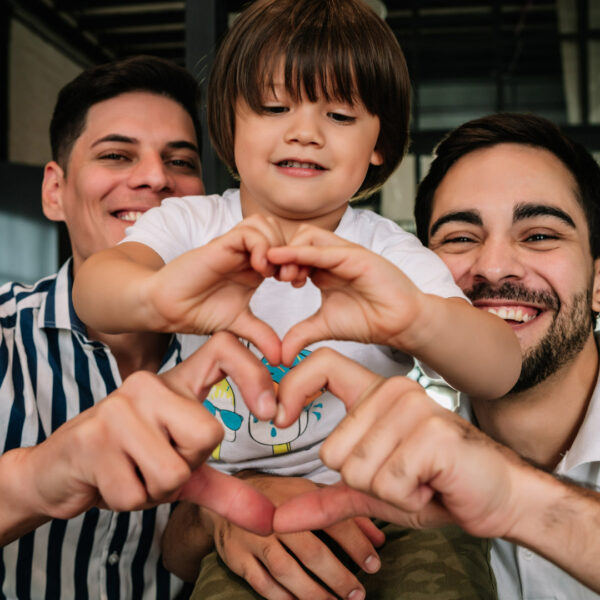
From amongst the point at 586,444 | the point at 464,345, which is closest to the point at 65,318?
the point at 464,345

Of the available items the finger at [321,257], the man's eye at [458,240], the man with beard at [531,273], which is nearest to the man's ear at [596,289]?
the man with beard at [531,273]

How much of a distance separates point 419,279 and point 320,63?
0.46 metres

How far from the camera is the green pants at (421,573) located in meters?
1.09

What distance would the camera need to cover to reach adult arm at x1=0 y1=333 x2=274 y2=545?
0.82 m

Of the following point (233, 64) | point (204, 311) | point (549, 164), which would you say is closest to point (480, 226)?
point (549, 164)

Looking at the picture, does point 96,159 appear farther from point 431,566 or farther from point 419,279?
point 431,566

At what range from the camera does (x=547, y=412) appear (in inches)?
63.1

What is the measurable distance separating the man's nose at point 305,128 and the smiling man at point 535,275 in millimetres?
516

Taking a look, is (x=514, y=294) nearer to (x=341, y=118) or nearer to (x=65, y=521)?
(x=341, y=118)

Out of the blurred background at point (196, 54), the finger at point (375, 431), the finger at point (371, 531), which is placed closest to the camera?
the finger at point (375, 431)

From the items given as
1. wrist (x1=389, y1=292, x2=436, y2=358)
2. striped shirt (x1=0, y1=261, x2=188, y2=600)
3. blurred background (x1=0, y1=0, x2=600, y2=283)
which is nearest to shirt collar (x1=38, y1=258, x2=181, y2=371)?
striped shirt (x1=0, y1=261, x2=188, y2=600)

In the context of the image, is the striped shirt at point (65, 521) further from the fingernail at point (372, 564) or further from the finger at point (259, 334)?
the finger at point (259, 334)

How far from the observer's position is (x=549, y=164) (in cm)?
163

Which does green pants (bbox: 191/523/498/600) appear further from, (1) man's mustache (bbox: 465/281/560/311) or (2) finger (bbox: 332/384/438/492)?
(1) man's mustache (bbox: 465/281/560/311)
